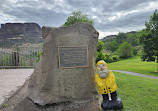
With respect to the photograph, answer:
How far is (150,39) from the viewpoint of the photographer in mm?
15633

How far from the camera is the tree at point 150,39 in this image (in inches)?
615

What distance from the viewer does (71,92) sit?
459cm

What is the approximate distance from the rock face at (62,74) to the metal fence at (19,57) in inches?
333

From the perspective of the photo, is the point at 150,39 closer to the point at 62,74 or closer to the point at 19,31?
the point at 62,74

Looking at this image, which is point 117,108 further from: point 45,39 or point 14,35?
point 14,35

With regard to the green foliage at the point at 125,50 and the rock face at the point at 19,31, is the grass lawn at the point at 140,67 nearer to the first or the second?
the green foliage at the point at 125,50

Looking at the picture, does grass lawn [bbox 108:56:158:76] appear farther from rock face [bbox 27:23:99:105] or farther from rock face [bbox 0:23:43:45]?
rock face [bbox 0:23:43:45]

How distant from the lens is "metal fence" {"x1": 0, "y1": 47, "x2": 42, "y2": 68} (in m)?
12.6

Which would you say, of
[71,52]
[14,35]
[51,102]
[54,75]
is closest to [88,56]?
[71,52]

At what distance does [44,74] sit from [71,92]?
1.19m

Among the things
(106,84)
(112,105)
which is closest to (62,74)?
(106,84)

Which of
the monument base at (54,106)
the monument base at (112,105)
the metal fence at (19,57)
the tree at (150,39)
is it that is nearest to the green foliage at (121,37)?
the tree at (150,39)

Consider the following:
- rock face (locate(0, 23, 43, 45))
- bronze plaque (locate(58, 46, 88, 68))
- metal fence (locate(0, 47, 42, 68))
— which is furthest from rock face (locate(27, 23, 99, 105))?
rock face (locate(0, 23, 43, 45))

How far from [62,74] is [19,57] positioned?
10.00m
